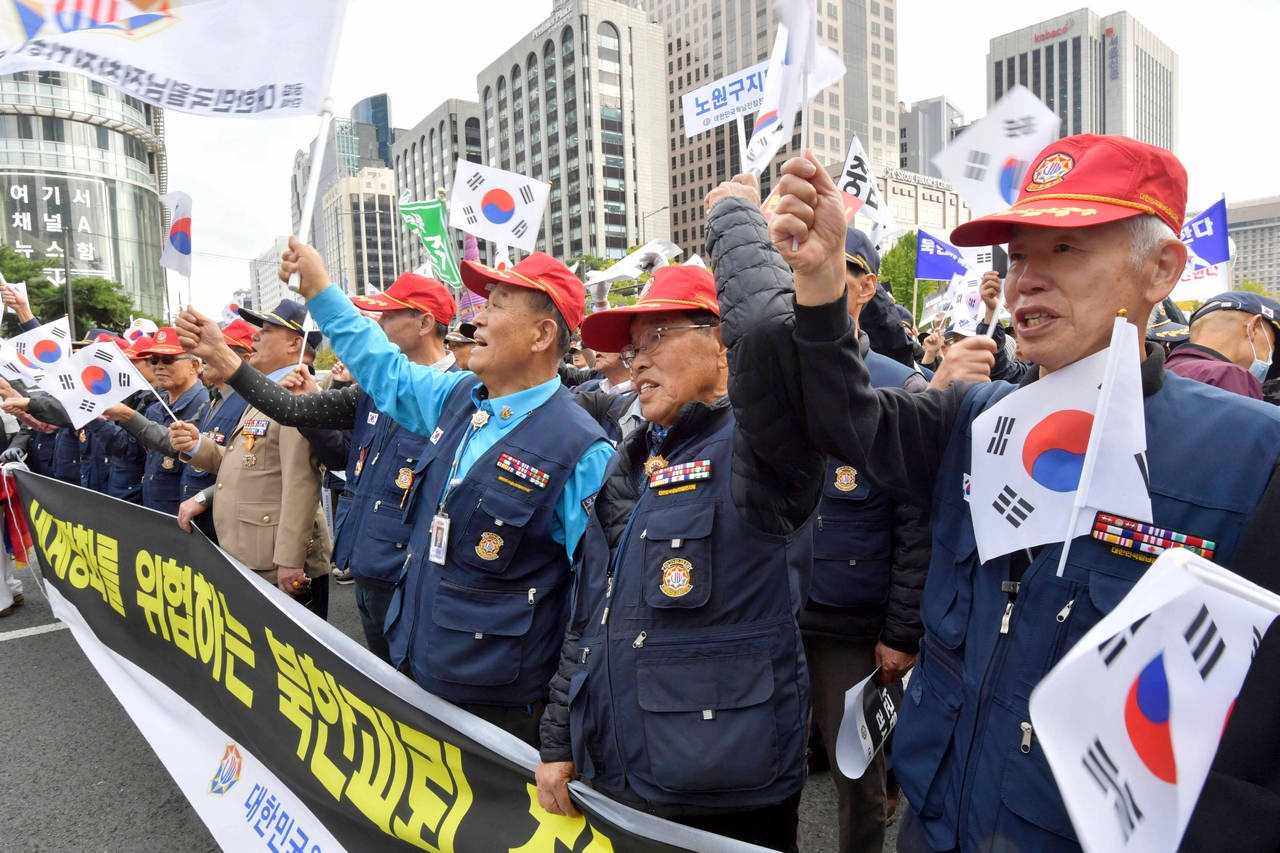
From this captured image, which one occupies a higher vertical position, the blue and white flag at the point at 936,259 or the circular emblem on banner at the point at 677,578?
the blue and white flag at the point at 936,259

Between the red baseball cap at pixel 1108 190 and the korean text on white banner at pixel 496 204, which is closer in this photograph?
the red baseball cap at pixel 1108 190

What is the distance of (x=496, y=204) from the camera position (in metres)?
6.56

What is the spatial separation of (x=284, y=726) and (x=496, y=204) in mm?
4631

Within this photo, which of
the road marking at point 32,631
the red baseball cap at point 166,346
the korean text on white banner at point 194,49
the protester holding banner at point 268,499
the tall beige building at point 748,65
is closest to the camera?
the korean text on white banner at point 194,49

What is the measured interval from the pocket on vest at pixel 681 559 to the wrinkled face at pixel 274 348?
11.0 feet

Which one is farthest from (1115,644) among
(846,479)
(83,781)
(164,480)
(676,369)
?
(164,480)

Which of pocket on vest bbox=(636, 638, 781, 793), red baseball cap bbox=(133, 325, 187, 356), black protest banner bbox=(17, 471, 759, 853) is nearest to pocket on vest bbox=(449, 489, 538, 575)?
black protest banner bbox=(17, 471, 759, 853)

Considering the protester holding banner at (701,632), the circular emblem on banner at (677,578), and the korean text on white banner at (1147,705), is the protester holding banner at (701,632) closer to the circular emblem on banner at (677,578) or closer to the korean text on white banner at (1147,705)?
the circular emblem on banner at (677,578)

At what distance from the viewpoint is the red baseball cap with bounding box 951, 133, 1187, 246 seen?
4.42ft

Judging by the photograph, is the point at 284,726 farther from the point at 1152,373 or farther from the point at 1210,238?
the point at 1210,238

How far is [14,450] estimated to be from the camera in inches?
294

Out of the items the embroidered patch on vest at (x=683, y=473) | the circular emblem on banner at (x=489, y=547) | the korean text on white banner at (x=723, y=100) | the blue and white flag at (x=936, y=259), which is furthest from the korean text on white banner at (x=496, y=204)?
the embroidered patch on vest at (x=683, y=473)

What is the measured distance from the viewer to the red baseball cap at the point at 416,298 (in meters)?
4.04

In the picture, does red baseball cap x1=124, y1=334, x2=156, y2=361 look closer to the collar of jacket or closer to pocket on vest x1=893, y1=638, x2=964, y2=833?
pocket on vest x1=893, y1=638, x2=964, y2=833
